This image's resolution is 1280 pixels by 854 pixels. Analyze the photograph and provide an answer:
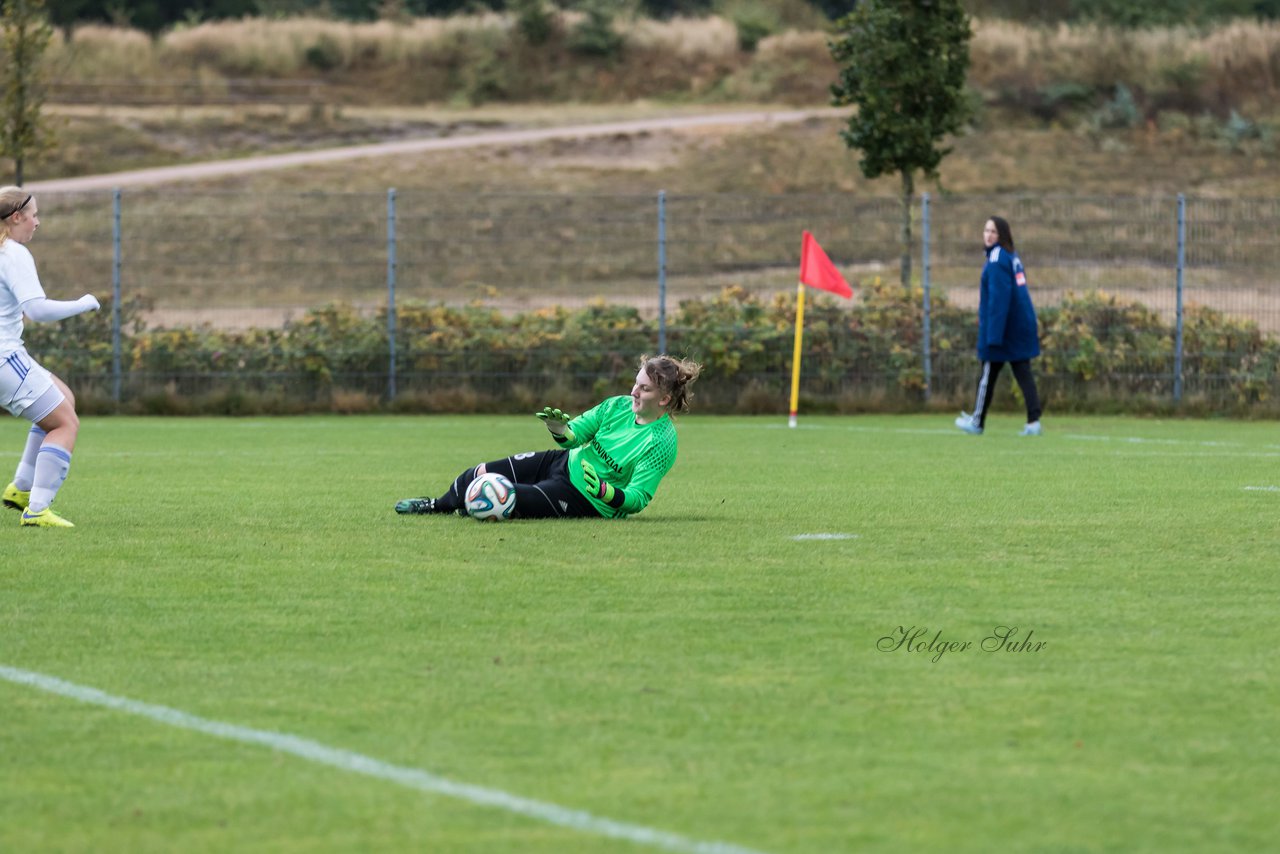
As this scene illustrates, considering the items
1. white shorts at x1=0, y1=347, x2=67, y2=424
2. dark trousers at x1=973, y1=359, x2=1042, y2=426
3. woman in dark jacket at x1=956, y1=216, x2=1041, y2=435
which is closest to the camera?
white shorts at x1=0, y1=347, x2=67, y2=424

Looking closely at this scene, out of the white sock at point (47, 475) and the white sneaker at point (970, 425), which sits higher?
the white sock at point (47, 475)

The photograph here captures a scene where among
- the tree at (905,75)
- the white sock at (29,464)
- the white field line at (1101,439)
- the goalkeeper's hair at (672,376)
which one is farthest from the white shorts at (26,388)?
the tree at (905,75)

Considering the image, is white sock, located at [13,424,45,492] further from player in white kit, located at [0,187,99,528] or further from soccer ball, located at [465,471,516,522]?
soccer ball, located at [465,471,516,522]

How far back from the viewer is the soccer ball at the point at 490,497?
1076 centimetres

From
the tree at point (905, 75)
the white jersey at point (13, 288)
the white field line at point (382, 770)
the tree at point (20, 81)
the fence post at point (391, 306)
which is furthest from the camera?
the tree at point (20, 81)

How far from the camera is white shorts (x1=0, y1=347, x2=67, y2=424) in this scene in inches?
417

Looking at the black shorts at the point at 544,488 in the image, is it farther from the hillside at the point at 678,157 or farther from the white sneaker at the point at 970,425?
the hillside at the point at 678,157

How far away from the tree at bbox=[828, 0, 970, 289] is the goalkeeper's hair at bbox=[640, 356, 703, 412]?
13.1 m

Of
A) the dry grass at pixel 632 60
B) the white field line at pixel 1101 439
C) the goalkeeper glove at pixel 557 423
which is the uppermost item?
the dry grass at pixel 632 60

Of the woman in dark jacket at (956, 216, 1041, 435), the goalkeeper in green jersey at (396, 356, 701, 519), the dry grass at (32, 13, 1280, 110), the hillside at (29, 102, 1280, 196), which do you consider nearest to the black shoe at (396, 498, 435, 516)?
the goalkeeper in green jersey at (396, 356, 701, 519)

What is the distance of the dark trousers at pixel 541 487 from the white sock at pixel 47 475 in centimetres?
219

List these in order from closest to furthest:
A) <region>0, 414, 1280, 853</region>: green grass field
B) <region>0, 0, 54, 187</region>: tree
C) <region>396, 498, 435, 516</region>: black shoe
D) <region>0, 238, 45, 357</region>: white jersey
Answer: <region>0, 414, 1280, 853</region>: green grass field < <region>0, 238, 45, 357</region>: white jersey < <region>396, 498, 435, 516</region>: black shoe < <region>0, 0, 54, 187</region>: tree

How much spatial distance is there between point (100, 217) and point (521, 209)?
1133 centimetres

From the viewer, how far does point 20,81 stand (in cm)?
2452
